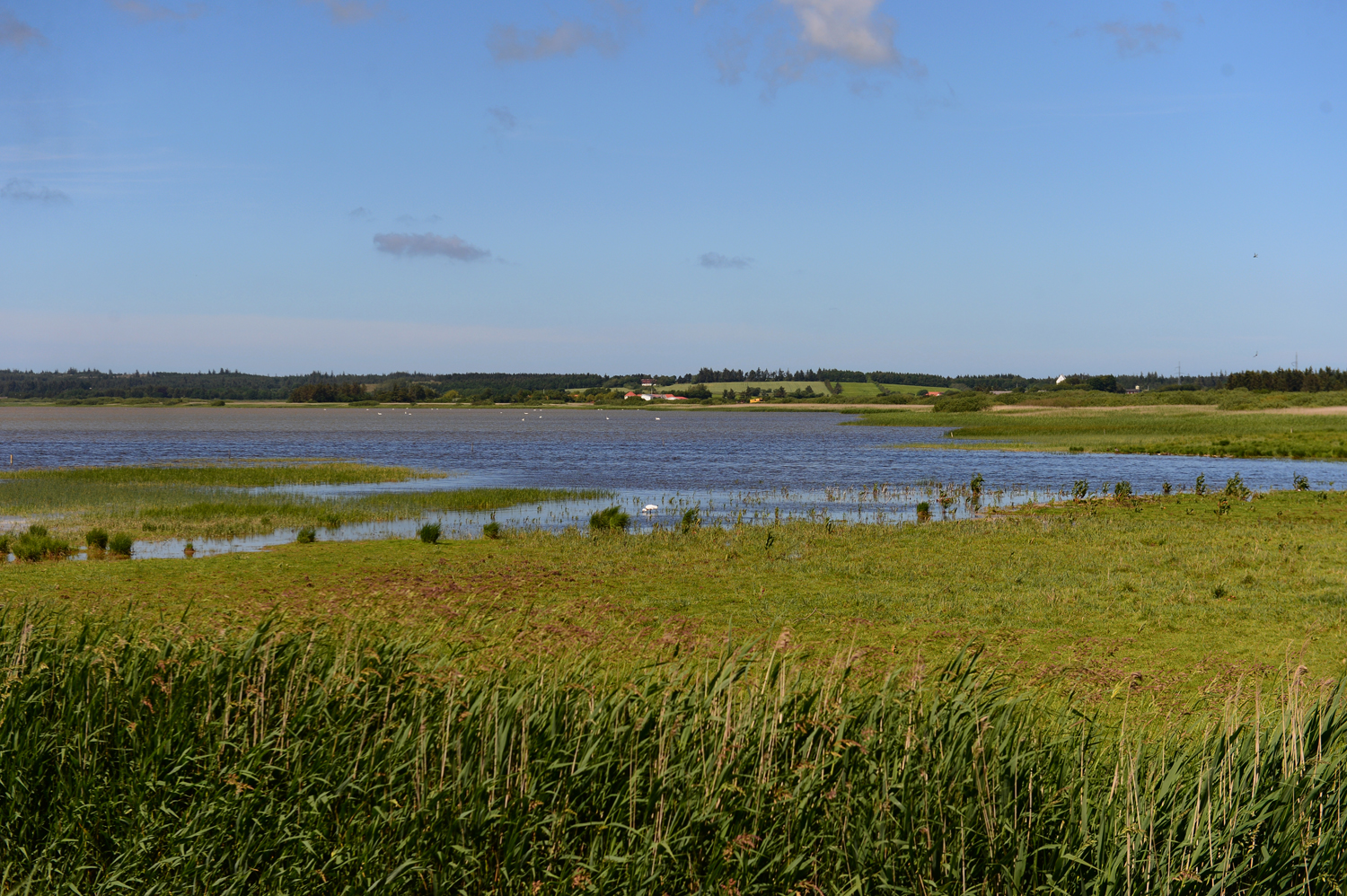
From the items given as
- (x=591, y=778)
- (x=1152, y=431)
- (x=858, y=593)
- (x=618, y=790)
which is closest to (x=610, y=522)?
(x=858, y=593)

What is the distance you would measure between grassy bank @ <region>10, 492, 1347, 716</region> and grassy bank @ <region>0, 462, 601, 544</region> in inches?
323

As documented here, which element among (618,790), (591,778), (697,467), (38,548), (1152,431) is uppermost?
(1152,431)

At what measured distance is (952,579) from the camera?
19.0 meters

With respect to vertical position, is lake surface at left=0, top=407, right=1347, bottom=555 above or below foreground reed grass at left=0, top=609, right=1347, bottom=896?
below

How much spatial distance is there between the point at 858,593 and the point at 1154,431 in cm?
8145

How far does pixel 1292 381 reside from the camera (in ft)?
496

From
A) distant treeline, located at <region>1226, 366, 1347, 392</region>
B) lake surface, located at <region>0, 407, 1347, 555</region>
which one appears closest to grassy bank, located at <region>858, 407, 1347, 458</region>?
lake surface, located at <region>0, 407, 1347, 555</region>

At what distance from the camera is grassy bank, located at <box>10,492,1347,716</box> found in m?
11.7

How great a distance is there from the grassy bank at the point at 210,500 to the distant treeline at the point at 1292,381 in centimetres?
14387

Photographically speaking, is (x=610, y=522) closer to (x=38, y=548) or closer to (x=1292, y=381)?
(x=38, y=548)

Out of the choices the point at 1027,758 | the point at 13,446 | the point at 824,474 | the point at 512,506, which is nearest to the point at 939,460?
the point at 824,474

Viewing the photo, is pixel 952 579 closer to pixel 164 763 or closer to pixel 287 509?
pixel 164 763

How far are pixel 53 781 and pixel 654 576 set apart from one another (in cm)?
1312

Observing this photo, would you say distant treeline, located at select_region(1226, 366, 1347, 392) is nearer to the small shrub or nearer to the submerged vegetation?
the submerged vegetation
